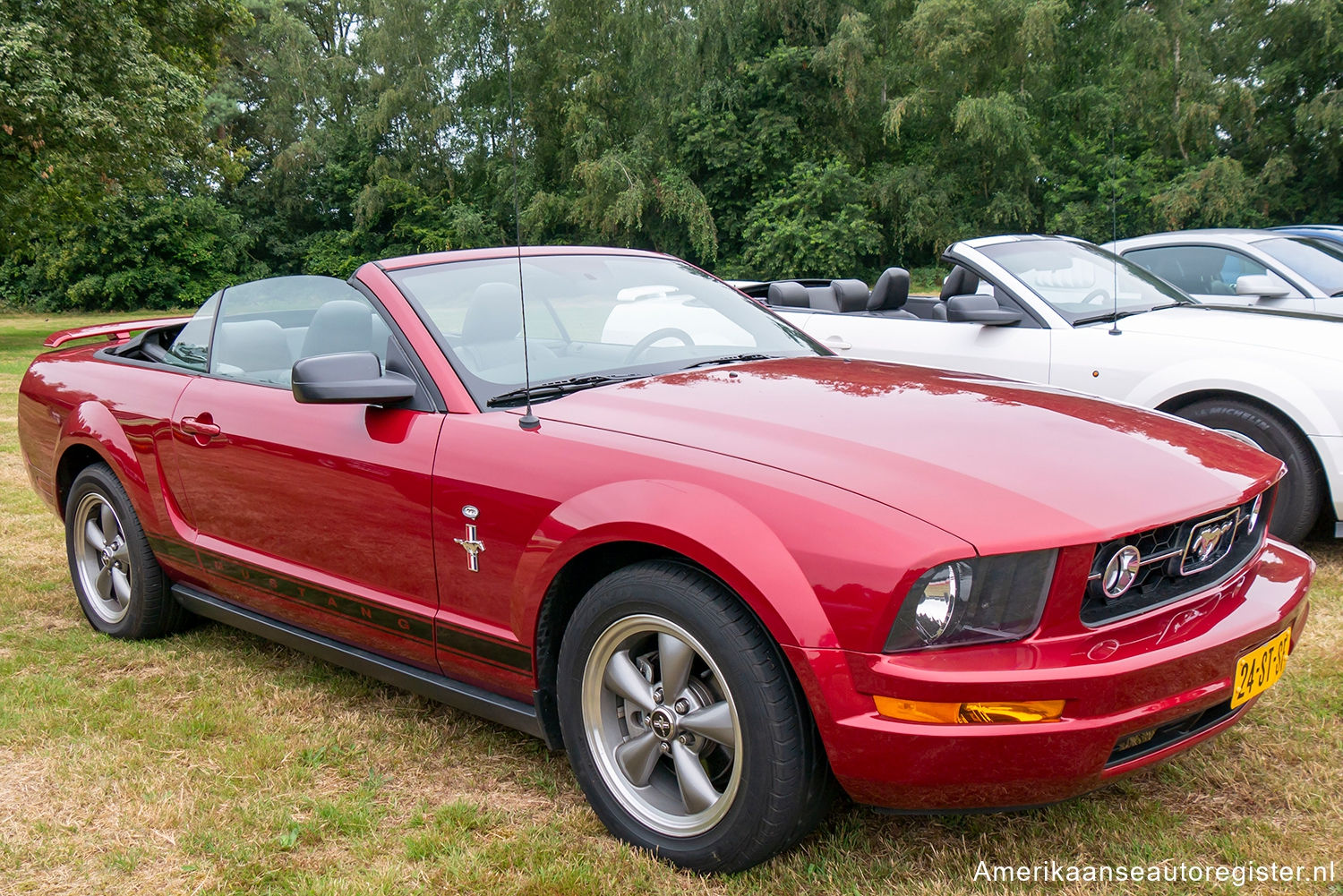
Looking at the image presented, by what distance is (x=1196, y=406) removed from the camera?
5.08 meters

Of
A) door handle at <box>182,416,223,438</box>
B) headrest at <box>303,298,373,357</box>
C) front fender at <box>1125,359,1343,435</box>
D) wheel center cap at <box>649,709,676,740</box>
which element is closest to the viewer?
wheel center cap at <box>649,709,676,740</box>

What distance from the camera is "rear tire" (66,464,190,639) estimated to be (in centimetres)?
406

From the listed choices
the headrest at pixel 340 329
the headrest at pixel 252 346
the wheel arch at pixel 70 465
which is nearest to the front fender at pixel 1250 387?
the headrest at pixel 340 329

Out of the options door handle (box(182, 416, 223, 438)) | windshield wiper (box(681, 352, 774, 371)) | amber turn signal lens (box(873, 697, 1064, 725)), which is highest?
windshield wiper (box(681, 352, 774, 371))

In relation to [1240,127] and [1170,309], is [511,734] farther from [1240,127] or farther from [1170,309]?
[1240,127]

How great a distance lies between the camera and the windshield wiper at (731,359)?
3293mm

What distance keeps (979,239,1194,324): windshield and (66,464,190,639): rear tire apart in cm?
454

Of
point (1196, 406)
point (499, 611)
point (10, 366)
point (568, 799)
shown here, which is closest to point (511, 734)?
point (568, 799)

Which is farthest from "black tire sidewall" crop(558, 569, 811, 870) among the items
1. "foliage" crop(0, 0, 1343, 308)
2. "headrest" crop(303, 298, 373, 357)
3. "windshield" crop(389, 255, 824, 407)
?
"foliage" crop(0, 0, 1343, 308)

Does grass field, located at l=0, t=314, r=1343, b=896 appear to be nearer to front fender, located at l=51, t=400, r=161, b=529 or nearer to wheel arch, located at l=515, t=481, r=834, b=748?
wheel arch, located at l=515, t=481, r=834, b=748

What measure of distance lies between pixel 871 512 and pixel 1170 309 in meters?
4.38

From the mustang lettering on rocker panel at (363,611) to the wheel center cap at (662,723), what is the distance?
391mm

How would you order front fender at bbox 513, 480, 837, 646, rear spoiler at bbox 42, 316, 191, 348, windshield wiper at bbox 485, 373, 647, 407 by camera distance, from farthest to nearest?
rear spoiler at bbox 42, 316, 191, 348 → windshield wiper at bbox 485, 373, 647, 407 → front fender at bbox 513, 480, 837, 646

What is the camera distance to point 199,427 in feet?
11.9
